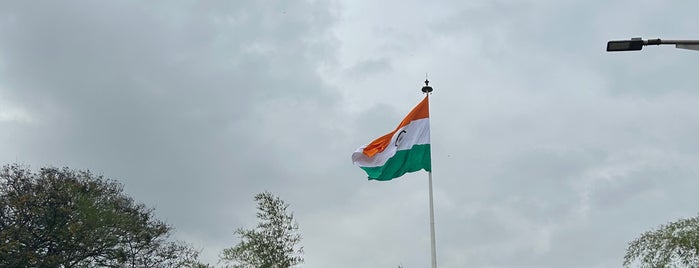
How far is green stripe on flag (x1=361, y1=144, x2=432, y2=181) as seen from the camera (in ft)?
81.0

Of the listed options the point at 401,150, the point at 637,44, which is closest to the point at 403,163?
A: the point at 401,150

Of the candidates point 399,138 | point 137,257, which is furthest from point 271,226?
point 399,138

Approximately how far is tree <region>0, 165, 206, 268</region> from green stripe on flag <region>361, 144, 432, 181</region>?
3068 centimetres

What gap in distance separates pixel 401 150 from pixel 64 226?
3353 cm

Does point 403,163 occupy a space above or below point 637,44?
above

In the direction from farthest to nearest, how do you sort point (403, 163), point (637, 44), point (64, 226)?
point (64, 226)
point (403, 163)
point (637, 44)

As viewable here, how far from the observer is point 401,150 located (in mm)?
24969

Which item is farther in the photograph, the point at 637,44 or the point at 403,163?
the point at 403,163

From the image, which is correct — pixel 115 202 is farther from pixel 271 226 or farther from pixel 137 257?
pixel 271 226

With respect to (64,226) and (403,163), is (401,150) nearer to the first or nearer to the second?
(403,163)

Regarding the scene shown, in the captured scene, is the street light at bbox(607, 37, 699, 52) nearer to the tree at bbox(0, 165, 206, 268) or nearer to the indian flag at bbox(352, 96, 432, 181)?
the indian flag at bbox(352, 96, 432, 181)

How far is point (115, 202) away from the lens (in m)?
55.1

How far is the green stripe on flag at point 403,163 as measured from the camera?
24.7m

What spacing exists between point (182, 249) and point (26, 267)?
1077 cm
